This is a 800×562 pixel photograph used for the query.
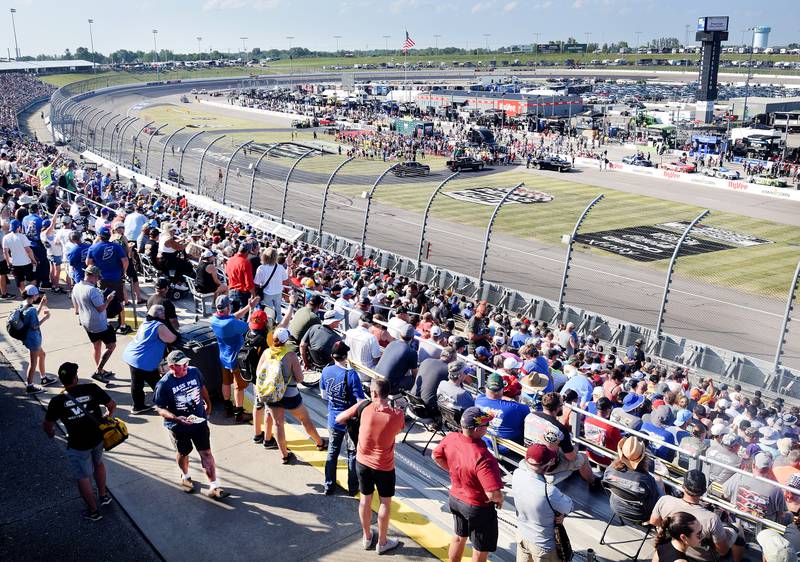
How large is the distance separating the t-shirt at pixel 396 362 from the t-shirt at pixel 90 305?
4062 mm

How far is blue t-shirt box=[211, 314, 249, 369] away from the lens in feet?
26.7

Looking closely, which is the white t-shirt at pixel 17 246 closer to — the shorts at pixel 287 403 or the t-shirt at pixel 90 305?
the t-shirt at pixel 90 305

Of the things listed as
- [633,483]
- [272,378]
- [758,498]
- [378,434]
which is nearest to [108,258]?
[272,378]

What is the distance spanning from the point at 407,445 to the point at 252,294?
3955mm

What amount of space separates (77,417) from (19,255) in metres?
7.16

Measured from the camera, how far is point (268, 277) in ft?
34.9

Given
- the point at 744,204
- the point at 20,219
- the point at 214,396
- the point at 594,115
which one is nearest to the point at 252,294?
the point at 214,396

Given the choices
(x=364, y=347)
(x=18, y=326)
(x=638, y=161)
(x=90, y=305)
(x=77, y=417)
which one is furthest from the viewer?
(x=638, y=161)

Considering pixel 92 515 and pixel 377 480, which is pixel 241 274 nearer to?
pixel 92 515

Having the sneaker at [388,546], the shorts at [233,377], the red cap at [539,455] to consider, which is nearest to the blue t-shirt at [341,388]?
the sneaker at [388,546]

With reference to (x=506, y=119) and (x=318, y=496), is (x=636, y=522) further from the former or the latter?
(x=506, y=119)

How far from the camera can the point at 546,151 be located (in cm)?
5934

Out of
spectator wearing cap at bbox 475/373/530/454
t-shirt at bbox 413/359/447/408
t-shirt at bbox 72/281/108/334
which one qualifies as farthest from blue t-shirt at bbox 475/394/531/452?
t-shirt at bbox 72/281/108/334

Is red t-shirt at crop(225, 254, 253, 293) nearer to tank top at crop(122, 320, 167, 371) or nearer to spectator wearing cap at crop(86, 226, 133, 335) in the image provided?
spectator wearing cap at crop(86, 226, 133, 335)
